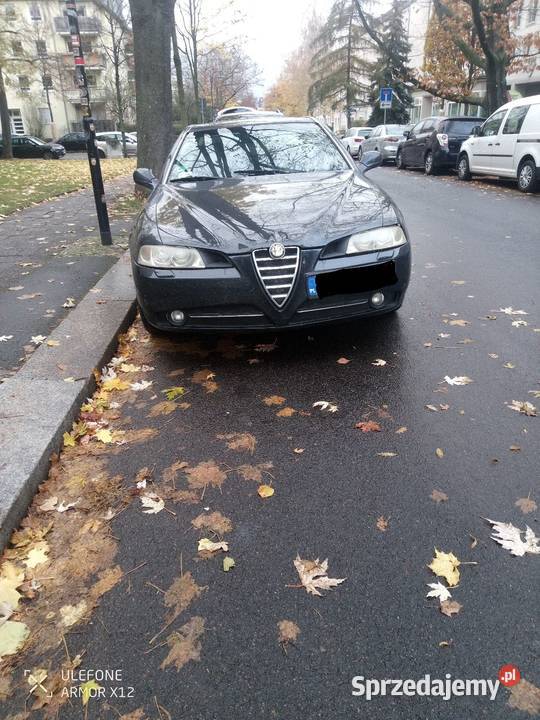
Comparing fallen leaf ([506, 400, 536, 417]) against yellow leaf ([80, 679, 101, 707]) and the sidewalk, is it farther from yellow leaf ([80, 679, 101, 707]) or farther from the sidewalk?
the sidewalk

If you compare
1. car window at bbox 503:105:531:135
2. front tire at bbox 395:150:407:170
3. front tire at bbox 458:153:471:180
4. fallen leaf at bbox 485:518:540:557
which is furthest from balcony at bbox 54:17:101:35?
fallen leaf at bbox 485:518:540:557

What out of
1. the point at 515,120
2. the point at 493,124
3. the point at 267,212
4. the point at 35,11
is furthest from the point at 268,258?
the point at 35,11

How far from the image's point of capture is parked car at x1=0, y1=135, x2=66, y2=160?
36188mm

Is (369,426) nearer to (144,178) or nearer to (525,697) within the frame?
(525,697)

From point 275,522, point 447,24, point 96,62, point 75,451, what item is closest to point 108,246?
point 75,451

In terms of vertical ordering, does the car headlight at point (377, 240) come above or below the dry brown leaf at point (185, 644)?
above

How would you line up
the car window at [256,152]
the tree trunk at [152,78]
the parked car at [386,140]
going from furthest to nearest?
the parked car at [386,140] < the tree trunk at [152,78] < the car window at [256,152]

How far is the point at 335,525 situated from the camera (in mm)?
2414

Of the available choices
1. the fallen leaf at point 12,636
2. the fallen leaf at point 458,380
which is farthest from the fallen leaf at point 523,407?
the fallen leaf at point 12,636

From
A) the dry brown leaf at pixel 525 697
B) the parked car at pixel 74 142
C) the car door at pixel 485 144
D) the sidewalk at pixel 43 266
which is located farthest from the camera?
the parked car at pixel 74 142

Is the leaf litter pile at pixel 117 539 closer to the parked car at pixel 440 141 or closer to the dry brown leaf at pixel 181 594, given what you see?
the dry brown leaf at pixel 181 594

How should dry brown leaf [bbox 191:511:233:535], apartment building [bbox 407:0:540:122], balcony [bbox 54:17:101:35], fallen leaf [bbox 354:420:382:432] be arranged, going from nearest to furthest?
dry brown leaf [bbox 191:511:233:535] → fallen leaf [bbox 354:420:382:432] → apartment building [bbox 407:0:540:122] → balcony [bbox 54:17:101:35]

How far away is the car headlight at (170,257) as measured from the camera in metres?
3.56

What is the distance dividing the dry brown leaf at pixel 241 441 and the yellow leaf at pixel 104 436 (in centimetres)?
62
